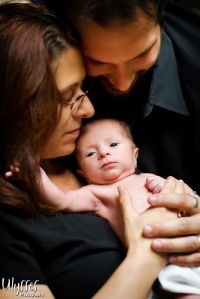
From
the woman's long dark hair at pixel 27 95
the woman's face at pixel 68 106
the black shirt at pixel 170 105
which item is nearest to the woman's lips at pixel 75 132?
the woman's face at pixel 68 106

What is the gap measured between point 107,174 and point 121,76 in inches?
12.6

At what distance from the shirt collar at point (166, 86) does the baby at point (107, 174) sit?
14 cm

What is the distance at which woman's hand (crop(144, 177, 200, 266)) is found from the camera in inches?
46.7

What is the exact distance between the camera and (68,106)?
4.23ft

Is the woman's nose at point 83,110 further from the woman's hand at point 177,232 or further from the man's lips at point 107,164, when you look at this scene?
the woman's hand at point 177,232

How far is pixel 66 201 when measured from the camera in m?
1.30

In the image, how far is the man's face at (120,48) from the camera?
1.17 meters

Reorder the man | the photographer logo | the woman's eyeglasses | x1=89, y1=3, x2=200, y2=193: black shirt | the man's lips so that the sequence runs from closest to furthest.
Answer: the photographer logo < the man < the woman's eyeglasses < the man's lips < x1=89, y1=3, x2=200, y2=193: black shirt

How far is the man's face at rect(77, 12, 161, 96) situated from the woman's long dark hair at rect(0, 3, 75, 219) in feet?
0.25

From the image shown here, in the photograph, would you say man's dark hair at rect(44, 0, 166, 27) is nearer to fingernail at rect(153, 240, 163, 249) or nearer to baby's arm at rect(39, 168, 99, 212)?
baby's arm at rect(39, 168, 99, 212)

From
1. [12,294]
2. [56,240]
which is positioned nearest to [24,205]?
[56,240]

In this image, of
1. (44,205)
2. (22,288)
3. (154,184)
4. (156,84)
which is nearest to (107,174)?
(154,184)

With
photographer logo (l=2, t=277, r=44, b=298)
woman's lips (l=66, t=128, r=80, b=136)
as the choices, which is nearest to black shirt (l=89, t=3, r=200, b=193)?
woman's lips (l=66, t=128, r=80, b=136)

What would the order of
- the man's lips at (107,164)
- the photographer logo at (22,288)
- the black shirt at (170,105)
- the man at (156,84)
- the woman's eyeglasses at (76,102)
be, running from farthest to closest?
the black shirt at (170,105) < the man's lips at (107,164) < the woman's eyeglasses at (76,102) < the man at (156,84) < the photographer logo at (22,288)
